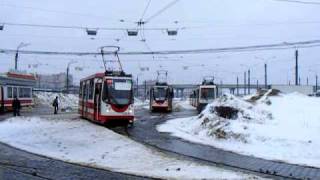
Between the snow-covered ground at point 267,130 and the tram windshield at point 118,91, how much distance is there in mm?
3037

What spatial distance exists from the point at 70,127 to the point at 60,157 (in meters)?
12.1

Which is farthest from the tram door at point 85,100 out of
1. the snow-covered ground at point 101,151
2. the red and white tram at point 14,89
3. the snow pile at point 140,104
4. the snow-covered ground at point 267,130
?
the snow pile at point 140,104

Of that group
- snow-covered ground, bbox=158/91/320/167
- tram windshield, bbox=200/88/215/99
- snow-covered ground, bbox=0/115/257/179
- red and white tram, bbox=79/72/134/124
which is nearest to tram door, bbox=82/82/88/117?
red and white tram, bbox=79/72/134/124

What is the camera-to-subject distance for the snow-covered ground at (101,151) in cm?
1709

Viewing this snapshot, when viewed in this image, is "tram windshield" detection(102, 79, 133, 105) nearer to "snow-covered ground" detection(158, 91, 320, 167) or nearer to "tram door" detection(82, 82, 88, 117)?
"snow-covered ground" detection(158, 91, 320, 167)

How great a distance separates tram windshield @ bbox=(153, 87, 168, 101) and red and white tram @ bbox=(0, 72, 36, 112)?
1479 centimetres

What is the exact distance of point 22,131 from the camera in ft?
106

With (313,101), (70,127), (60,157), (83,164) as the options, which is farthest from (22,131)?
(313,101)

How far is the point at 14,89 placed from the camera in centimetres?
6456

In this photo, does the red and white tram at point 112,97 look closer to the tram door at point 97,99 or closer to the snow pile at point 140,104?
the tram door at point 97,99

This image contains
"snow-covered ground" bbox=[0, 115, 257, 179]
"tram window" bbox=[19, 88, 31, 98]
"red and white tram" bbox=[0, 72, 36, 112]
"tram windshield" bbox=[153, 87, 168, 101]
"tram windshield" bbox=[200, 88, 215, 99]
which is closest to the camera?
"snow-covered ground" bbox=[0, 115, 257, 179]

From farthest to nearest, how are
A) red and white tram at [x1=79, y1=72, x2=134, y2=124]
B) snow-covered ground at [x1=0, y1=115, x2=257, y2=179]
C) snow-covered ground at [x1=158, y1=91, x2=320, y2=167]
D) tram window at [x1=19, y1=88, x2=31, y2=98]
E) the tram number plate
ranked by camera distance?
tram window at [x1=19, y1=88, x2=31, y2=98], the tram number plate, red and white tram at [x1=79, y1=72, x2=134, y2=124], snow-covered ground at [x1=158, y1=91, x2=320, y2=167], snow-covered ground at [x1=0, y1=115, x2=257, y2=179]

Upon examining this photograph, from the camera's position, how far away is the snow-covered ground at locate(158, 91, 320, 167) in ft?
74.6

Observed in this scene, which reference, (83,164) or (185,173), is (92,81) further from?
(185,173)
